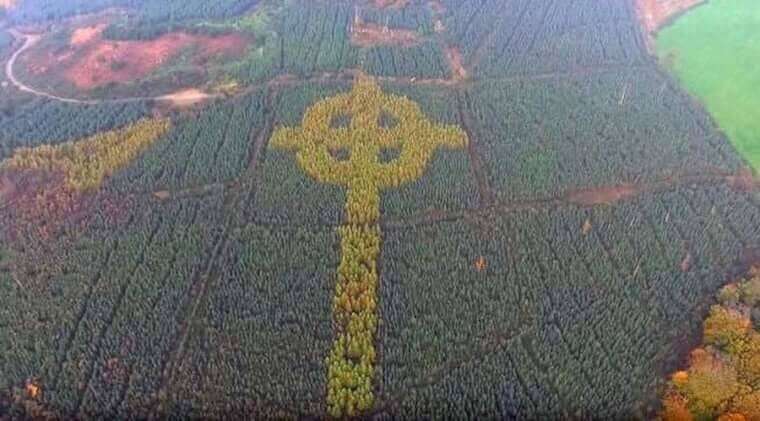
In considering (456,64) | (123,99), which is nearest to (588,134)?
(456,64)

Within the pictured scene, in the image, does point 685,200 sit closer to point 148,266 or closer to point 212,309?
point 212,309

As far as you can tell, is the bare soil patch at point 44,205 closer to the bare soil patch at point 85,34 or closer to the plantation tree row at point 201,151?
the plantation tree row at point 201,151

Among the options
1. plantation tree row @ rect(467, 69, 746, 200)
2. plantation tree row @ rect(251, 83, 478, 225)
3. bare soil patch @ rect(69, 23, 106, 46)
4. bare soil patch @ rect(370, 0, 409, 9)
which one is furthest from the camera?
bare soil patch @ rect(370, 0, 409, 9)

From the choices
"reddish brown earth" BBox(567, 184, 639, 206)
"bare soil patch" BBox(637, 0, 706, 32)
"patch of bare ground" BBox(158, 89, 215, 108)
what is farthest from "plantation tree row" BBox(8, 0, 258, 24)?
"reddish brown earth" BBox(567, 184, 639, 206)

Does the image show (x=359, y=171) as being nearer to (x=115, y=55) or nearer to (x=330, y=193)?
(x=330, y=193)

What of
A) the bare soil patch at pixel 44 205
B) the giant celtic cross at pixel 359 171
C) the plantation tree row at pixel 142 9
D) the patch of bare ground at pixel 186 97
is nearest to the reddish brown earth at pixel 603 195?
the giant celtic cross at pixel 359 171

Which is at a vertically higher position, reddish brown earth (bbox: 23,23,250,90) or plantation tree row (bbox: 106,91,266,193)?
reddish brown earth (bbox: 23,23,250,90)

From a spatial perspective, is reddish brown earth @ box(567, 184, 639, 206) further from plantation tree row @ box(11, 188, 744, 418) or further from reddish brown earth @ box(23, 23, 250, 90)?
reddish brown earth @ box(23, 23, 250, 90)
